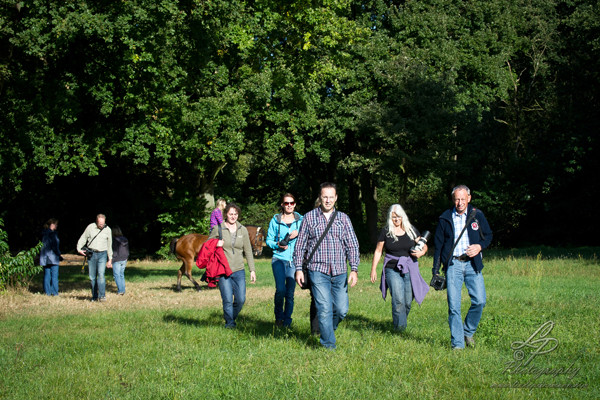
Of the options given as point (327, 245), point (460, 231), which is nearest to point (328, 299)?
point (327, 245)

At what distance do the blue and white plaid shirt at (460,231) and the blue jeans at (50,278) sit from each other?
1125 cm

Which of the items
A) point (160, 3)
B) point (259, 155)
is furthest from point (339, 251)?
point (259, 155)

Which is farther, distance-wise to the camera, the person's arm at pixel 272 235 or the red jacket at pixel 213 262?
the person's arm at pixel 272 235

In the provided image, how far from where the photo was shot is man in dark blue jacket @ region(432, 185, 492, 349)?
24.4 feet

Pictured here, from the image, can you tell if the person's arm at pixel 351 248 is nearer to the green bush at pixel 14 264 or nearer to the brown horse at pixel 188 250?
the brown horse at pixel 188 250

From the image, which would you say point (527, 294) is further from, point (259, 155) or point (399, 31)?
point (259, 155)

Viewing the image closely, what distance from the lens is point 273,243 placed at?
9.21 metres

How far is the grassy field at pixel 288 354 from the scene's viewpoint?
19.2ft

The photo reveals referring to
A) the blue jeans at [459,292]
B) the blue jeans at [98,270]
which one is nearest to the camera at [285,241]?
the blue jeans at [459,292]

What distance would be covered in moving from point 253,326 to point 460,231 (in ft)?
12.6

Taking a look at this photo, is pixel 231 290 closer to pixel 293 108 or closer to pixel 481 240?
pixel 481 240

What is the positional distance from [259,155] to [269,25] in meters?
11.7

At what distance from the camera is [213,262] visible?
883 centimetres

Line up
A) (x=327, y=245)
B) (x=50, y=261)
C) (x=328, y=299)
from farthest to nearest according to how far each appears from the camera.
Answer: (x=50, y=261) < (x=327, y=245) < (x=328, y=299)
